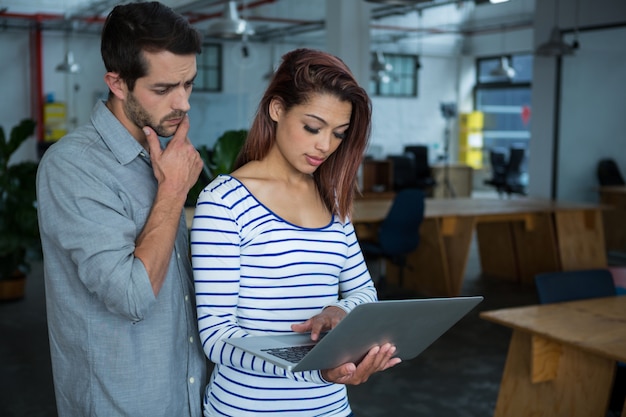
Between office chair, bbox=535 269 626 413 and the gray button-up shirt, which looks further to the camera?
office chair, bbox=535 269 626 413

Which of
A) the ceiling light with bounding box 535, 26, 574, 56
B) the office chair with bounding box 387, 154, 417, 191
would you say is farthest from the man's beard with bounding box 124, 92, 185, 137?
the office chair with bounding box 387, 154, 417, 191

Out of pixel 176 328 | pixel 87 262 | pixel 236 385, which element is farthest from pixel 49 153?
pixel 236 385

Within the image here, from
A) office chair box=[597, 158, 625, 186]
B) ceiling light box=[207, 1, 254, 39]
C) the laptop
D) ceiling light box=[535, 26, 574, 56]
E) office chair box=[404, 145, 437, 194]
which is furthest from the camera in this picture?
office chair box=[404, 145, 437, 194]

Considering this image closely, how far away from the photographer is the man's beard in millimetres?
1509

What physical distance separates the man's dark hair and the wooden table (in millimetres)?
4452

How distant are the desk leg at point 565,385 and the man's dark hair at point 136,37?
193 centimetres

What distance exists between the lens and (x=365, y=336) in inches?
53.4

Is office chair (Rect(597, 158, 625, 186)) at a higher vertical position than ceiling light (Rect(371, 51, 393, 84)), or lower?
lower

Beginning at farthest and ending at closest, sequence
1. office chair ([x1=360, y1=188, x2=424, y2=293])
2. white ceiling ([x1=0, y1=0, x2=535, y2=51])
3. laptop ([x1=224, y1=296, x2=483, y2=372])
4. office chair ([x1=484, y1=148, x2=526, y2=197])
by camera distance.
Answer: office chair ([x1=484, y1=148, x2=526, y2=197]), white ceiling ([x1=0, y1=0, x2=535, y2=51]), office chair ([x1=360, y1=188, x2=424, y2=293]), laptop ([x1=224, y1=296, x2=483, y2=372])

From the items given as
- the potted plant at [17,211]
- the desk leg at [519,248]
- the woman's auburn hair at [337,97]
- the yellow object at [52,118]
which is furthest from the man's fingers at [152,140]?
the yellow object at [52,118]

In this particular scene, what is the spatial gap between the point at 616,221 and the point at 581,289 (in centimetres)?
609

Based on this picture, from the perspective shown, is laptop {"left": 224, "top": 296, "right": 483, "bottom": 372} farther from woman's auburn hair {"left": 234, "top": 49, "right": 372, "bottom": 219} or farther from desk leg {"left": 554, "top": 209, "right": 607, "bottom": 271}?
desk leg {"left": 554, "top": 209, "right": 607, "bottom": 271}

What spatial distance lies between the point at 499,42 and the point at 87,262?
14546 millimetres

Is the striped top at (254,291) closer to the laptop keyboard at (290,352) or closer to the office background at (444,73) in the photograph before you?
the laptop keyboard at (290,352)
